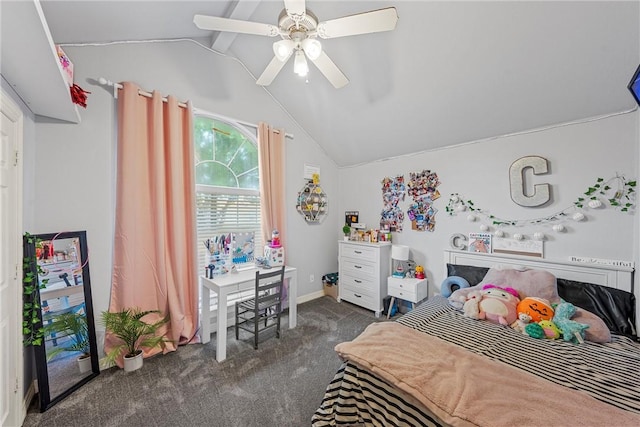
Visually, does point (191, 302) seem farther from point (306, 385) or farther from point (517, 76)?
point (517, 76)

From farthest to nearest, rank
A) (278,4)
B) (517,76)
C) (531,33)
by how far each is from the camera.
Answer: (278,4) < (517,76) < (531,33)

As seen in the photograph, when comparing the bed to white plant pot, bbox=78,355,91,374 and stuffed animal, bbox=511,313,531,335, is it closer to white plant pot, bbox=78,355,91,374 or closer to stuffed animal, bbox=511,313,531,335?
stuffed animal, bbox=511,313,531,335

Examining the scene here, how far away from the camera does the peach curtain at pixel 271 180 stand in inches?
118

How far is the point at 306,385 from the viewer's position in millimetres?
1854

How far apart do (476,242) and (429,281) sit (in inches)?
29.1

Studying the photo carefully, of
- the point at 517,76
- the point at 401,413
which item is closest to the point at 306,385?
the point at 401,413

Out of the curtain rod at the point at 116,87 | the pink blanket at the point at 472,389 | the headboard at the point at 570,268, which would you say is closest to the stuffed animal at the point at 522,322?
the headboard at the point at 570,268

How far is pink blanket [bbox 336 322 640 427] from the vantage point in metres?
0.93

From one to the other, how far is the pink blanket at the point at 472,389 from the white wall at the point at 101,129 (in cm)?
223

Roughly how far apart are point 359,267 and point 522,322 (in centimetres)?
179

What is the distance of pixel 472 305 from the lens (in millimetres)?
2010

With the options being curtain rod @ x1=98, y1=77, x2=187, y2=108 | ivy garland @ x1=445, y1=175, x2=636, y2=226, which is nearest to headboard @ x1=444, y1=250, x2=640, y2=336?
ivy garland @ x1=445, y1=175, x2=636, y2=226

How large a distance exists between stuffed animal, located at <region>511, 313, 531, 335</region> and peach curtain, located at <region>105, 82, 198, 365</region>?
111 inches

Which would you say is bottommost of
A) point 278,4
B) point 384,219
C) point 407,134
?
point 384,219
